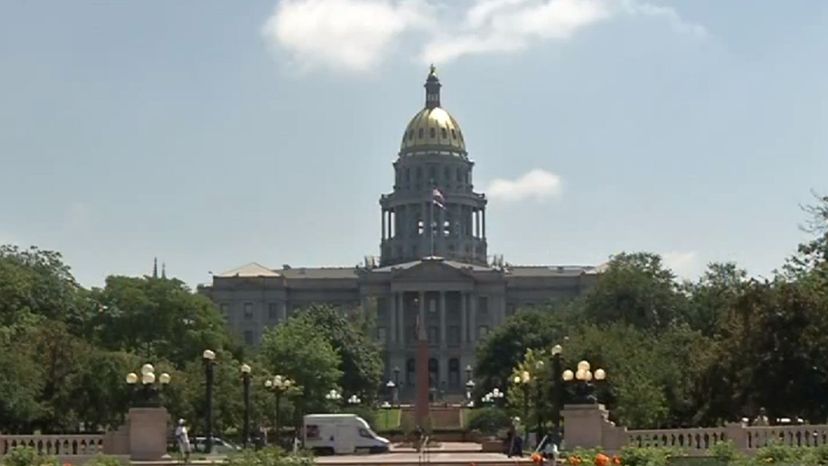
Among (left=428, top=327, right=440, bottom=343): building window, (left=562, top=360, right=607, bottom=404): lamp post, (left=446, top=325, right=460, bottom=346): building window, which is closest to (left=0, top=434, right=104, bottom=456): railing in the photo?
(left=562, top=360, right=607, bottom=404): lamp post

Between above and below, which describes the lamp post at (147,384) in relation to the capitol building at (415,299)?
below

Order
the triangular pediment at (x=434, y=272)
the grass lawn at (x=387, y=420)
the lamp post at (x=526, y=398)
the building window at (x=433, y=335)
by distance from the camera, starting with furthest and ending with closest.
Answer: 1. the building window at (x=433, y=335)
2. the triangular pediment at (x=434, y=272)
3. the grass lawn at (x=387, y=420)
4. the lamp post at (x=526, y=398)

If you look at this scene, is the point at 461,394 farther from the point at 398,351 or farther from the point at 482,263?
the point at 482,263

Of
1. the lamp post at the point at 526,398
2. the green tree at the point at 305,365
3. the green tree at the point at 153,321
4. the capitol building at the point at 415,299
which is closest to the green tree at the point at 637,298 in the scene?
the green tree at the point at 305,365

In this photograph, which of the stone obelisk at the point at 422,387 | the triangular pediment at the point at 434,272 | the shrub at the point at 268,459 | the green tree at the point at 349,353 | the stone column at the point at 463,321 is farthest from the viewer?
the stone column at the point at 463,321

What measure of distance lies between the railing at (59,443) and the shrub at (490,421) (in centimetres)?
4790

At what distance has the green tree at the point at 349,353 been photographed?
4505 inches

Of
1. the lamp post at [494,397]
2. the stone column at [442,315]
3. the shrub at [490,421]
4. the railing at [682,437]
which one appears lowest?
the railing at [682,437]

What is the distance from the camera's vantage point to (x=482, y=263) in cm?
19650

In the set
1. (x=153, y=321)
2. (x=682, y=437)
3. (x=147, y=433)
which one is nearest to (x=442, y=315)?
(x=153, y=321)

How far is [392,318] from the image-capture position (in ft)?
588

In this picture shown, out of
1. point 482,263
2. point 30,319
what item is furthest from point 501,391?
point 482,263

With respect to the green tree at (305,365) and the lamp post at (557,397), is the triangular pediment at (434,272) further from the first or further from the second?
the lamp post at (557,397)

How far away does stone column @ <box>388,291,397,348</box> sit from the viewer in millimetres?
179125
